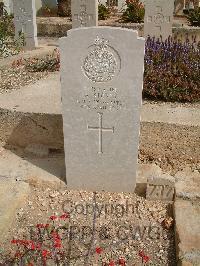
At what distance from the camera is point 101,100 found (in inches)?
148

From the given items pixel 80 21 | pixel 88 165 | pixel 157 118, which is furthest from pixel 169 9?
pixel 88 165

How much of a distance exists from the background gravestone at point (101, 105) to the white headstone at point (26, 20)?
6653mm

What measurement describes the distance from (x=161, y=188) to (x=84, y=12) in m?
7.26

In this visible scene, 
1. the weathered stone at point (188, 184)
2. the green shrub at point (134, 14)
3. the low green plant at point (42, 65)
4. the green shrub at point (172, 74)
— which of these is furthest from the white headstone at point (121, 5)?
the weathered stone at point (188, 184)

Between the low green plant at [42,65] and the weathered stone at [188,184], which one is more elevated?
the low green plant at [42,65]

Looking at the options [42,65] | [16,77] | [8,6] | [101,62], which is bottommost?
[16,77]

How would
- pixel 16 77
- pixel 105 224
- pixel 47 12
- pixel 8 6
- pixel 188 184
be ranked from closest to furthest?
1. pixel 105 224
2. pixel 188 184
3. pixel 16 77
4. pixel 8 6
5. pixel 47 12

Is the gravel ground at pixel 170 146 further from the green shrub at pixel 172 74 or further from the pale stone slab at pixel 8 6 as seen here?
the pale stone slab at pixel 8 6

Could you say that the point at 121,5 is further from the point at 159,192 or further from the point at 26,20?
the point at 159,192

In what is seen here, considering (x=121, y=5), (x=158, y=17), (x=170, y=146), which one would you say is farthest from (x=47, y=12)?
(x=170, y=146)

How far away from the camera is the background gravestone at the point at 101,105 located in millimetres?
3477

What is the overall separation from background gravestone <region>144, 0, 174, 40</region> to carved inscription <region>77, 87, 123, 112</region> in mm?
6115

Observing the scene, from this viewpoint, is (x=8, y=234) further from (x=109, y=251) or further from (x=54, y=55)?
(x=54, y=55)

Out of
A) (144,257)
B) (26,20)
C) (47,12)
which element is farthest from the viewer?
(47,12)
